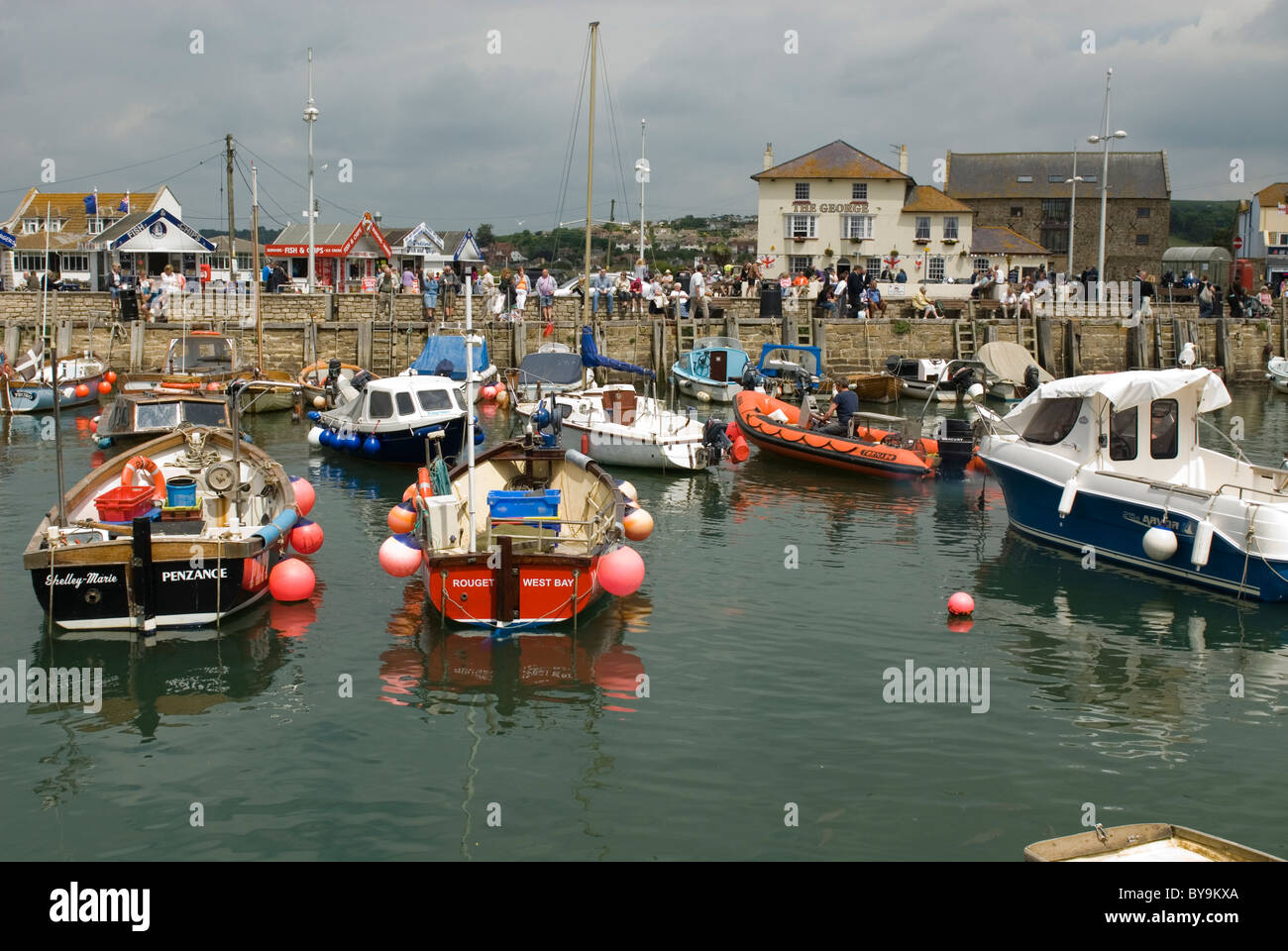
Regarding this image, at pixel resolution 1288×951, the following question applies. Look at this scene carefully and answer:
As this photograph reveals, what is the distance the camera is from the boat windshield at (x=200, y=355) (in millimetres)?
34219

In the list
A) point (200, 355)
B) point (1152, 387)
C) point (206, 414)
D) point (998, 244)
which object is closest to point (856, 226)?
point (998, 244)

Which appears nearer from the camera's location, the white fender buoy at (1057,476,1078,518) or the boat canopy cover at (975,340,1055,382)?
the white fender buoy at (1057,476,1078,518)

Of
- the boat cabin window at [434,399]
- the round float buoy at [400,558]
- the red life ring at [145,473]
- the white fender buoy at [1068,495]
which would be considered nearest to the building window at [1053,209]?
the boat cabin window at [434,399]

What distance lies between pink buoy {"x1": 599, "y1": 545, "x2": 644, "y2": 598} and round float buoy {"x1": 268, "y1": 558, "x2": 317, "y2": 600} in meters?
4.04

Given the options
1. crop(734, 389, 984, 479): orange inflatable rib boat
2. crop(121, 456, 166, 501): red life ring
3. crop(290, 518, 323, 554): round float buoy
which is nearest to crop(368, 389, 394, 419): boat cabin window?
crop(734, 389, 984, 479): orange inflatable rib boat

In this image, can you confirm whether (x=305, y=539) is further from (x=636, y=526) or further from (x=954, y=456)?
(x=954, y=456)

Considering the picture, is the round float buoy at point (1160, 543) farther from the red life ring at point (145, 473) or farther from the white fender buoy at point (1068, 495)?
the red life ring at point (145, 473)

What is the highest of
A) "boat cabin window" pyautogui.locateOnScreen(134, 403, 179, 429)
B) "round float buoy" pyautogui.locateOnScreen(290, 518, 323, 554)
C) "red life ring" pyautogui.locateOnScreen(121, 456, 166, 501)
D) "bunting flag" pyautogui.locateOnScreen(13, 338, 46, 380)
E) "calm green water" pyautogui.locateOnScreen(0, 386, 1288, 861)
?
"bunting flag" pyautogui.locateOnScreen(13, 338, 46, 380)

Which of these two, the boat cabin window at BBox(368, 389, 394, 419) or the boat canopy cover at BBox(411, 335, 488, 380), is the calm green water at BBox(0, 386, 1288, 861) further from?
the boat canopy cover at BBox(411, 335, 488, 380)

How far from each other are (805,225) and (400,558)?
46.3 meters

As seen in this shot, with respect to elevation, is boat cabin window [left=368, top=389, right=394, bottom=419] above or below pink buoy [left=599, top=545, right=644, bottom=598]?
above

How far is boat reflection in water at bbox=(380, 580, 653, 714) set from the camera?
44.2ft
